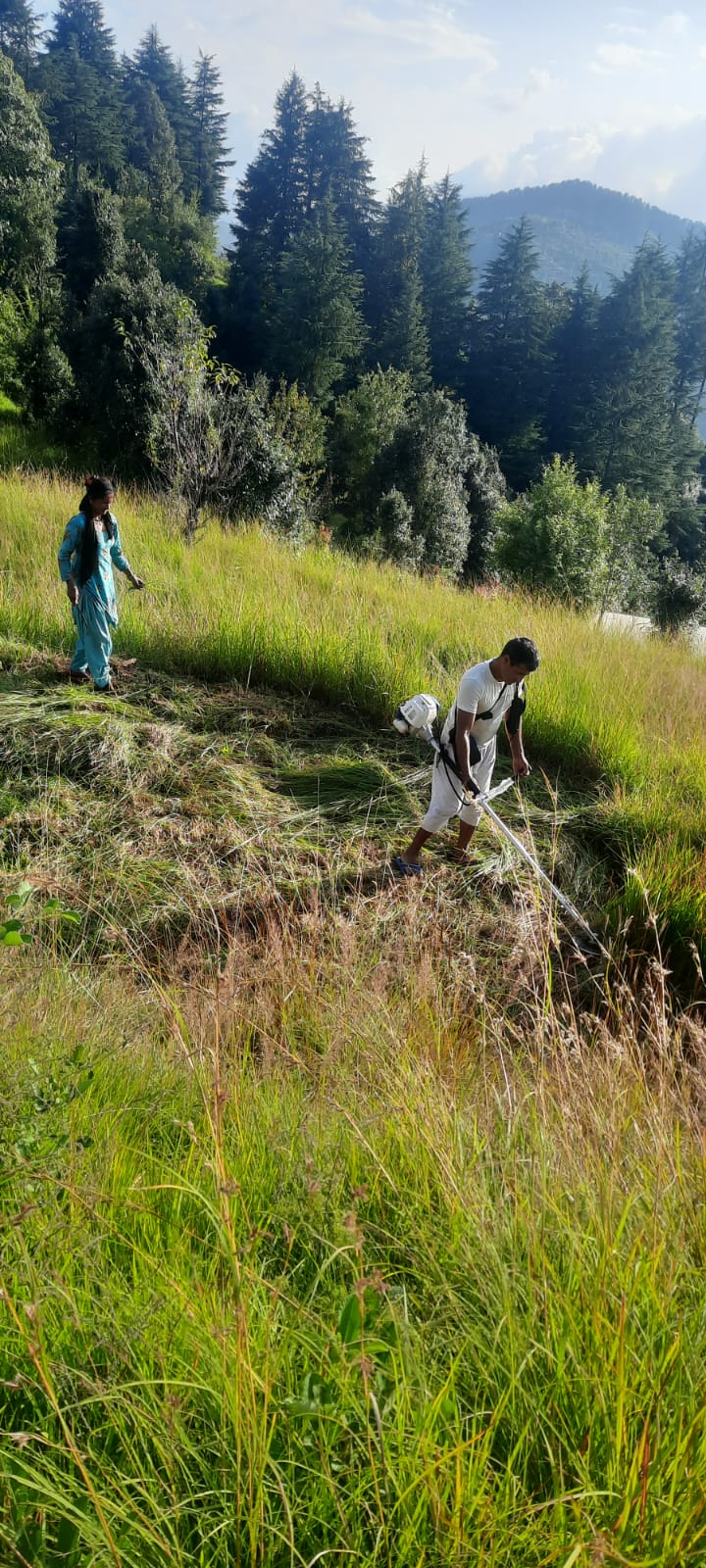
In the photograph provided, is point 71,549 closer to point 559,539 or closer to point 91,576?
point 91,576

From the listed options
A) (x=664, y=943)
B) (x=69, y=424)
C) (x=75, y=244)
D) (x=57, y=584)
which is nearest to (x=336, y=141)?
(x=75, y=244)

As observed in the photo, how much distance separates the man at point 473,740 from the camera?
13.2 feet

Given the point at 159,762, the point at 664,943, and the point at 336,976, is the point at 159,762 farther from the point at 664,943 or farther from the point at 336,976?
the point at 664,943

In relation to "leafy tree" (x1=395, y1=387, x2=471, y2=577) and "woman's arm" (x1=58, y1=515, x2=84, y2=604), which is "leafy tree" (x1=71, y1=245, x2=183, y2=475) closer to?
"leafy tree" (x1=395, y1=387, x2=471, y2=577)

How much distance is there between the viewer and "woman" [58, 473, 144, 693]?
5.44 meters

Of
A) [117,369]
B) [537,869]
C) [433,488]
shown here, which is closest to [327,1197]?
[537,869]

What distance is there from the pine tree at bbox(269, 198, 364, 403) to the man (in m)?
36.9

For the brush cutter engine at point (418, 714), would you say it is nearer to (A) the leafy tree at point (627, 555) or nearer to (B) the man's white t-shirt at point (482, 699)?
(B) the man's white t-shirt at point (482, 699)

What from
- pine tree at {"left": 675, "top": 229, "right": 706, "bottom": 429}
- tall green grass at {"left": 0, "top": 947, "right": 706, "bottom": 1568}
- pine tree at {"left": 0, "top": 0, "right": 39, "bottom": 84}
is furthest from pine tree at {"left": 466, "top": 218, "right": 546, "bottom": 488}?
tall green grass at {"left": 0, "top": 947, "right": 706, "bottom": 1568}

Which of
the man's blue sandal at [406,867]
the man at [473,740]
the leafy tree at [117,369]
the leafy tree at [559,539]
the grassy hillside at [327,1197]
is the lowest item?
the man's blue sandal at [406,867]

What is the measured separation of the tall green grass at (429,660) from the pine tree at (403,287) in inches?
1547

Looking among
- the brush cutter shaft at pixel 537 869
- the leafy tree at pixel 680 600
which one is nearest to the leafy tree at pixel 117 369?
the leafy tree at pixel 680 600

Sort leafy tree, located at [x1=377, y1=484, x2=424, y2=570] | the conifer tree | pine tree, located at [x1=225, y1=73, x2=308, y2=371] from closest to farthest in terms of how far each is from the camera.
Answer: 1. leafy tree, located at [x1=377, y1=484, x2=424, y2=570]
2. the conifer tree
3. pine tree, located at [x1=225, y1=73, x2=308, y2=371]

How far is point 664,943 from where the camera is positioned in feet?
13.3
